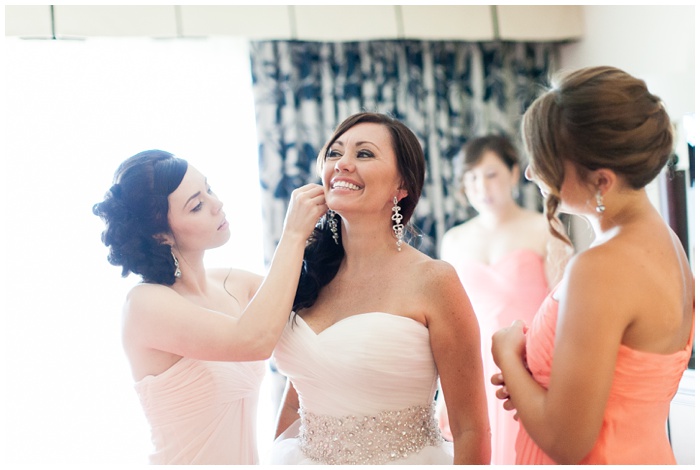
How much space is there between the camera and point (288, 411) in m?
2.04

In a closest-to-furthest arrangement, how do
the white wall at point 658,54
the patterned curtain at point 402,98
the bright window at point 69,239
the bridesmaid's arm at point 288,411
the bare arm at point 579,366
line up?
the bare arm at point 579,366
the bridesmaid's arm at point 288,411
the white wall at point 658,54
the bright window at point 69,239
the patterned curtain at point 402,98

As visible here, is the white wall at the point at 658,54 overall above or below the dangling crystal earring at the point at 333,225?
above

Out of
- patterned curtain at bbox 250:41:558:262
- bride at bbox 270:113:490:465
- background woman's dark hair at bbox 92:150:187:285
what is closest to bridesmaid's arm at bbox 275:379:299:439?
bride at bbox 270:113:490:465

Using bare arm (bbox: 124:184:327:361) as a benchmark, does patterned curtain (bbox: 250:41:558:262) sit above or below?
above

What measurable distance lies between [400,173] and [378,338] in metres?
0.47

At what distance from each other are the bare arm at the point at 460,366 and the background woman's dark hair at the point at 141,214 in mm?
738

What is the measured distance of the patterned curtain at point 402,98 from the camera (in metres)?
3.91

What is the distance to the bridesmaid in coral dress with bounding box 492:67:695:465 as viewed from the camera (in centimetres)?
129

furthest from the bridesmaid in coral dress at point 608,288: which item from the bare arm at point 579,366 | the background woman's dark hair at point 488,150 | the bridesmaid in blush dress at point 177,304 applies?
the background woman's dark hair at point 488,150

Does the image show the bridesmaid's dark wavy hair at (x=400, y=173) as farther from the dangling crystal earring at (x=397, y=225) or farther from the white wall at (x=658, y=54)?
the white wall at (x=658, y=54)

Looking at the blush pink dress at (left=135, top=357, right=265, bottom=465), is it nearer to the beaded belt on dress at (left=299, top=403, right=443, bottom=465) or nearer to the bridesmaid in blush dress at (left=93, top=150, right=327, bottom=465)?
the bridesmaid in blush dress at (left=93, top=150, right=327, bottom=465)

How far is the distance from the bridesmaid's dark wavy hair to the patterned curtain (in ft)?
6.06

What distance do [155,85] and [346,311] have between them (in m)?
2.36

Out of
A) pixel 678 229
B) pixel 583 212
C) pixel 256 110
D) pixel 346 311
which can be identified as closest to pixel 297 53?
pixel 256 110
